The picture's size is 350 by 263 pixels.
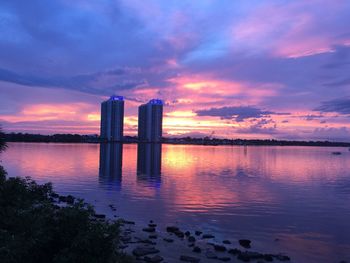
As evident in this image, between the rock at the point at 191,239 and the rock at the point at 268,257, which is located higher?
the rock at the point at 191,239

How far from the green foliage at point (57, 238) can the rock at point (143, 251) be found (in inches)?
323

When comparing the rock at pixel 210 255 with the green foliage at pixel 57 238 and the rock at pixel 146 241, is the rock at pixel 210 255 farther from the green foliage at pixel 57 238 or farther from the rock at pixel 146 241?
the green foliage at pixel 57 238

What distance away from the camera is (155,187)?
51031mm

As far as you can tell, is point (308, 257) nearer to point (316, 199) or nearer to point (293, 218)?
point (293, 218)

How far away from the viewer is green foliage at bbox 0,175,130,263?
1080 centimetres

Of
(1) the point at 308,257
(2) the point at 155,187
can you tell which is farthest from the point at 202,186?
(1) the point at 308,257

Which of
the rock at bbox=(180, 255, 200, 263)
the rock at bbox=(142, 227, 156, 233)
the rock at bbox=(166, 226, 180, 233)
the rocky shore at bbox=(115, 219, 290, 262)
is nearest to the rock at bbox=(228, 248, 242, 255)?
the rocky shore at bbox=(115, 219, 290, 262)

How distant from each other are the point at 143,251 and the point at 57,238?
972 cm

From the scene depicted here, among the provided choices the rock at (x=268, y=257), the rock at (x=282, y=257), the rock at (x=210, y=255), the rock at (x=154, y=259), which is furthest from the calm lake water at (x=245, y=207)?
the rock at (x=154, y=259)

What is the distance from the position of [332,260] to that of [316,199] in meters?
22.6

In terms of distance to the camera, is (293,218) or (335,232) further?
(293,218)

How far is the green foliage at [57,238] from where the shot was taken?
10.8m

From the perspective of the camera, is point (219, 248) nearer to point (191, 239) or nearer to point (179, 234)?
point (191, 239)

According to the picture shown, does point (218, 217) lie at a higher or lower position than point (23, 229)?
lower
